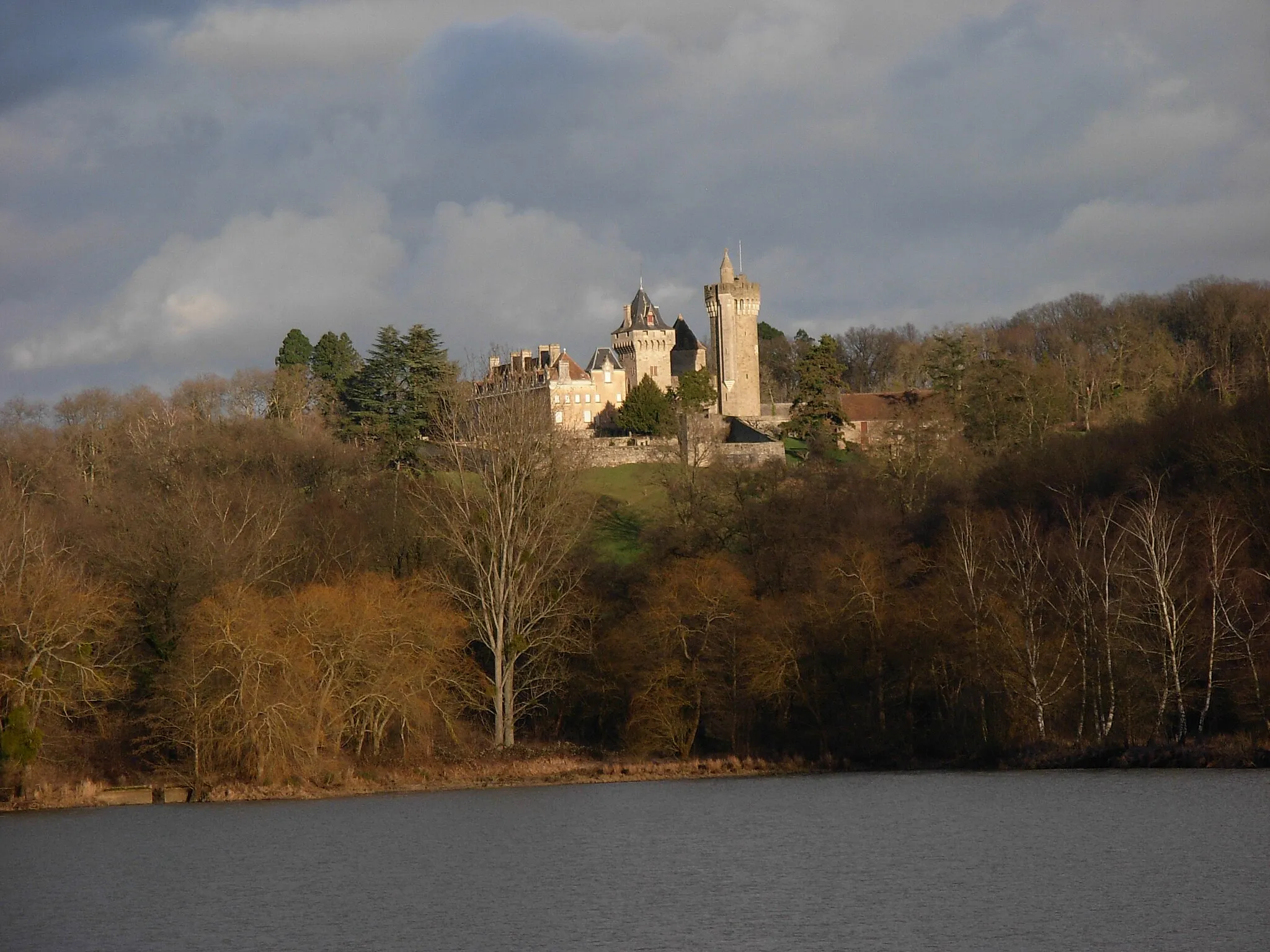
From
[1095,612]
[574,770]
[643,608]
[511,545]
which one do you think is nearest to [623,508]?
[643,608]

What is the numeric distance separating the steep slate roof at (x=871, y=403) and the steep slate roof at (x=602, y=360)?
17.6 metres

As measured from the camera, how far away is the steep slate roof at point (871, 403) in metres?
83.4

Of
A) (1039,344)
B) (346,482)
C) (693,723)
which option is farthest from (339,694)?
(1039,344)

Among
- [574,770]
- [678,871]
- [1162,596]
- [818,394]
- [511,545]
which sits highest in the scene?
[818,394]

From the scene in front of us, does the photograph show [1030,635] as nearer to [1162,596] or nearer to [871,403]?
[1162,596]

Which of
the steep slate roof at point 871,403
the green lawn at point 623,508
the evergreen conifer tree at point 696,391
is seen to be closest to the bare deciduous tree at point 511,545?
the green lawn at point 623,508

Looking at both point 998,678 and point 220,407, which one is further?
point 220,407

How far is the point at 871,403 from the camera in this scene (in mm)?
90188

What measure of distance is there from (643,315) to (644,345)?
9.60 feet

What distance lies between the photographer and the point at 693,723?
39312 mm

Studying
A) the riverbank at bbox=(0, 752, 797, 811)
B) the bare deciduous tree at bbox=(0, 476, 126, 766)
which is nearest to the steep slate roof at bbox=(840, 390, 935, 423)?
the riverbank at bbox=(0, 752, 797, 811)

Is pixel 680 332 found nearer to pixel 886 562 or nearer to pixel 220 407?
pixel 220 407

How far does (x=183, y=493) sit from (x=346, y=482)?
11208mm

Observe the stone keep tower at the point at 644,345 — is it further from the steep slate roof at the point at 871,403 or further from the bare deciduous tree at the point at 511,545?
the bare deciduous tree at the point at 511,545
